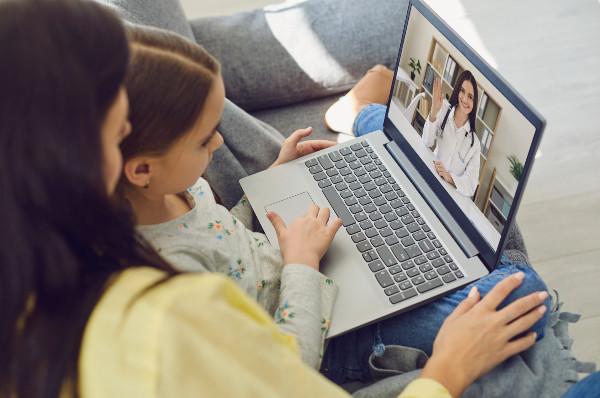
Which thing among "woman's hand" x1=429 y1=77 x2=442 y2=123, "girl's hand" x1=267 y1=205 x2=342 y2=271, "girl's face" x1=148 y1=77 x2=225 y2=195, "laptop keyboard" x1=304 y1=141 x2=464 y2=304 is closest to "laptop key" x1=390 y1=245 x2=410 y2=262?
"laptop keyboard" x1=304 y1=141 x2=464 y2=304

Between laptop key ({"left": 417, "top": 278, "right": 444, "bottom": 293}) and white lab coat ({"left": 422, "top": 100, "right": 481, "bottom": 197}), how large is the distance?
0.49ft

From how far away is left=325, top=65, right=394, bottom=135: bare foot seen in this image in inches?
59.8

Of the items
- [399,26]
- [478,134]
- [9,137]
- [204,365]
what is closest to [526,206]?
[399,26]

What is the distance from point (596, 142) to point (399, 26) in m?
0.74

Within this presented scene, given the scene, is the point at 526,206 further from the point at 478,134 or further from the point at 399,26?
the point at 478,134

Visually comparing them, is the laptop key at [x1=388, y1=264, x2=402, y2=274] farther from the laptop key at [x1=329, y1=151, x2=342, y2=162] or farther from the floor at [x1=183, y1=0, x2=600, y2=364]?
the floor at [x1=183, y1=0, x2=600, y2=364]

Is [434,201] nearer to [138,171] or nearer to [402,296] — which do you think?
[402,296]

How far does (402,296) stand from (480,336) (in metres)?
0.14

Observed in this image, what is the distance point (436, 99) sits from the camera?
1113mm

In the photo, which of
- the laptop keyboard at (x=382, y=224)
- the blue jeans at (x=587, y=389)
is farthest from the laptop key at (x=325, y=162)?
the blue jeans at (x=587, y=389)

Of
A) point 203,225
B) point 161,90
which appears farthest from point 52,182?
point 203,225

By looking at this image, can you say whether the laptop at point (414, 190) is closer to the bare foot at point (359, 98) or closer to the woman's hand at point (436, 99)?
the woman's hand at point (436, 99)

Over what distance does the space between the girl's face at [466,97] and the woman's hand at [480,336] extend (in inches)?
10.6

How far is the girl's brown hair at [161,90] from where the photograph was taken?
0.84 meters
